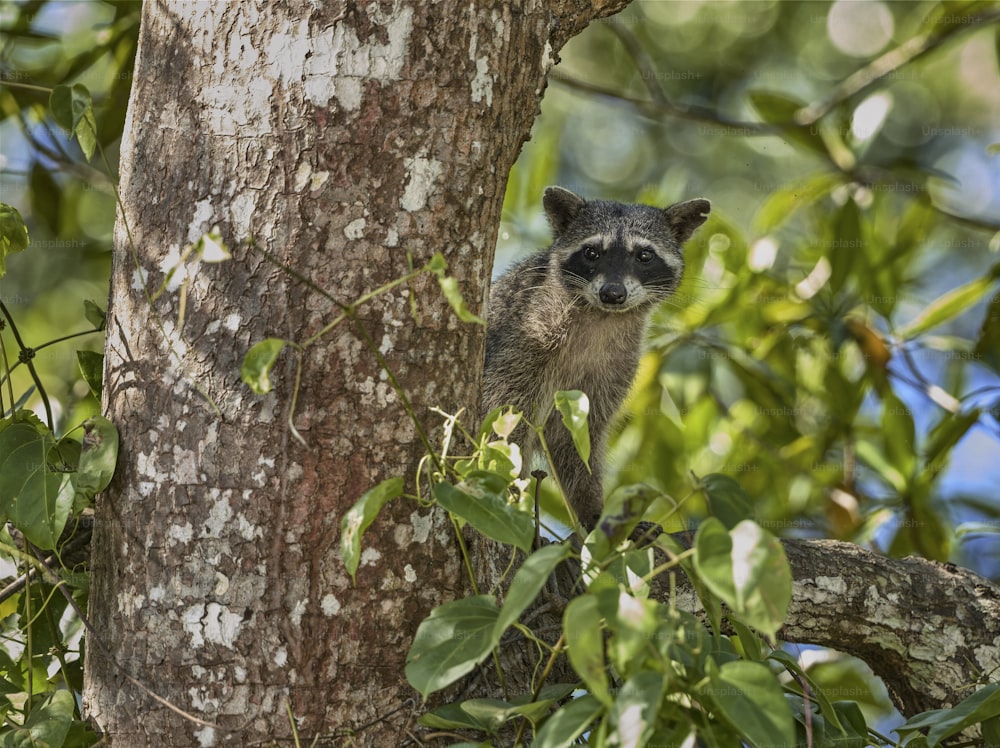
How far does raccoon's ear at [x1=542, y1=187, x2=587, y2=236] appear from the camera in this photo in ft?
16.2

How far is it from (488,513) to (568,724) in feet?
1.26

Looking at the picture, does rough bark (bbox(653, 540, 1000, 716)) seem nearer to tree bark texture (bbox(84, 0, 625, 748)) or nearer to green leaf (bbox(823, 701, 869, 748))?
green leaf (bbox(823, 701, 869, 748))

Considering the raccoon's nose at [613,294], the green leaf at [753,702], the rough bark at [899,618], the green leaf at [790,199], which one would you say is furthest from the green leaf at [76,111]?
the green leaf at [790,199]

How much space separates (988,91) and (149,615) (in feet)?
33.3

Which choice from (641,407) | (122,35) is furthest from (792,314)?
(122,35)

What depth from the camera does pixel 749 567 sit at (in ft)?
5.23

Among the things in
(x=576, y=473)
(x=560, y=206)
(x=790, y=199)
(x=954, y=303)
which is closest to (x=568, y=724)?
(x=576, y=473)

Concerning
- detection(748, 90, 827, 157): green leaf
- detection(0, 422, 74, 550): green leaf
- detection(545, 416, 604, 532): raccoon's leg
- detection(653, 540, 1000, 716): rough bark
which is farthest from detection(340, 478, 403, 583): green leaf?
detection(748, 90, 827, 157): green leaf

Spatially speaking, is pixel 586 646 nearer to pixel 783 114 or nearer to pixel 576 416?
pixel 576 416

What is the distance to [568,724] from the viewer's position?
1695mm

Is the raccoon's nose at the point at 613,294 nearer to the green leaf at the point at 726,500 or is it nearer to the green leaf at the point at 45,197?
the green leaf at the point at 45,197

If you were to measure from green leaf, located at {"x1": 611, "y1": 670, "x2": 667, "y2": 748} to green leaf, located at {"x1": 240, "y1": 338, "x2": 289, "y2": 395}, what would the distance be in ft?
2.70

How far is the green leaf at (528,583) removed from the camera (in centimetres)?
160

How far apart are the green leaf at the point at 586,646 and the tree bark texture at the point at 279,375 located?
Answer: 0.69 meters
